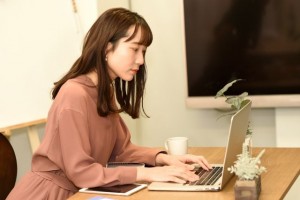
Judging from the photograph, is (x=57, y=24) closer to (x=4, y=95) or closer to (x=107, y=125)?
(x=4, y=95)

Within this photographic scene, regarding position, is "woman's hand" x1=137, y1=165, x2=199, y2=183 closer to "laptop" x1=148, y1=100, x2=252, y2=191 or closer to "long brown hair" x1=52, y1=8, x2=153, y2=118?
"laptop" x1=148, y1=100, x2=252, y2=191

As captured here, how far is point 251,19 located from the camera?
2.96 m

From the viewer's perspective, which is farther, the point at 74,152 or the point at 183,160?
the point at 183,160

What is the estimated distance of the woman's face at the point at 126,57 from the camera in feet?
6.61

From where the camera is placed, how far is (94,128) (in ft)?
6.54

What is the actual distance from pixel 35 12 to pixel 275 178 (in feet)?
5.68

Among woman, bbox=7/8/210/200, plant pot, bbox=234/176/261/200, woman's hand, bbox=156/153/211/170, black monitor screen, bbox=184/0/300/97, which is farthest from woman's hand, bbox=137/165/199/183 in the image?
black monitor screen, bbox=184/0/300/97

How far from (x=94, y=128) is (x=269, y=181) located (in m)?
0.64

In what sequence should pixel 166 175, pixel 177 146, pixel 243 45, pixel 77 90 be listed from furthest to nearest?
pixel 243 45
pixel 177 146
pixel 77 90
pixel 166 175

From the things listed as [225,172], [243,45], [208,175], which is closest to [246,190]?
[225,172]

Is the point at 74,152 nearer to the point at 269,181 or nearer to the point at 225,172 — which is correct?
the point at 225,172

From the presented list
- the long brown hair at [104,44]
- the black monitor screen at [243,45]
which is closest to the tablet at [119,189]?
the long brown hair at [104,44]

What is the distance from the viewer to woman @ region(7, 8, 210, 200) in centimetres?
182

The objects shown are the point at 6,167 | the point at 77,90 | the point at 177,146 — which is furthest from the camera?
the point at 6,167
